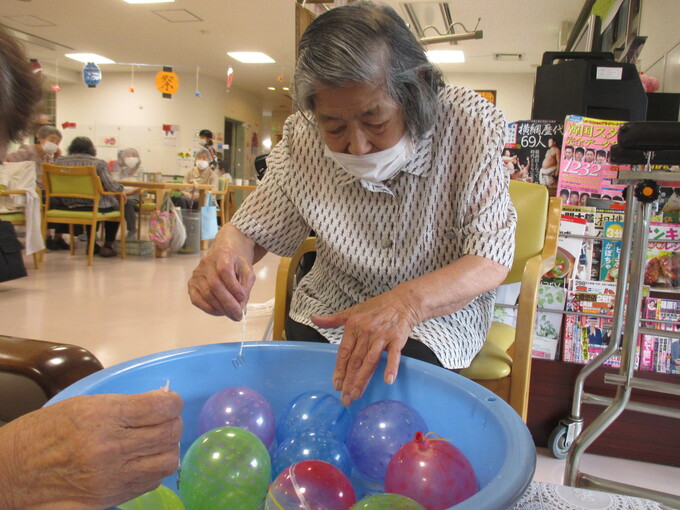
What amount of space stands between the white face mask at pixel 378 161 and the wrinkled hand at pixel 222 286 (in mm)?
297

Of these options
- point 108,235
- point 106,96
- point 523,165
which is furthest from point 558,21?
point 106,96

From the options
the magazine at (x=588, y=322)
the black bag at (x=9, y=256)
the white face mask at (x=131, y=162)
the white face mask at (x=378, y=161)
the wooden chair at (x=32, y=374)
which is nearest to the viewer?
the wooden chair at (x=32, y=374)

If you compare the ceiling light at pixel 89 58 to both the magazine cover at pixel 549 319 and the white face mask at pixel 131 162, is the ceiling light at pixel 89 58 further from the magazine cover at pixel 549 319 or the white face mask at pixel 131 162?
the magazine cover at pixel 549 319

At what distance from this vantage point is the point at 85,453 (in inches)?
16.9

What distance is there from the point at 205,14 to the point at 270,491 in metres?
7.72

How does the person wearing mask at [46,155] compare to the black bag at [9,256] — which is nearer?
the black bag at [9,256]

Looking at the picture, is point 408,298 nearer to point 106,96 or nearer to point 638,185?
point 638,185

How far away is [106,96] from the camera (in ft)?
38.1

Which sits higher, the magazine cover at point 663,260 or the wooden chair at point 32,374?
the magazine cover at point 663,260

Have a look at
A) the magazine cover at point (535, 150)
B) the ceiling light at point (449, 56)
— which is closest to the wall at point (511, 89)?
the ceiling light at point (449, 56)

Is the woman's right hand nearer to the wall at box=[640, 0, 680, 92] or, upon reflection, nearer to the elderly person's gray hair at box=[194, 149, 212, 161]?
the wall at box=[640, 0, 680, 92]

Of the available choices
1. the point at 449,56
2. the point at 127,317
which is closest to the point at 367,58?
the point at 127,317

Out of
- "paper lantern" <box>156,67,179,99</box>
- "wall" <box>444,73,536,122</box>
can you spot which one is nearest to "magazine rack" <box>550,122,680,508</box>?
"paper lantern" <box>156,67,179,99</box>

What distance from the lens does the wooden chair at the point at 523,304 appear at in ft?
3.73
